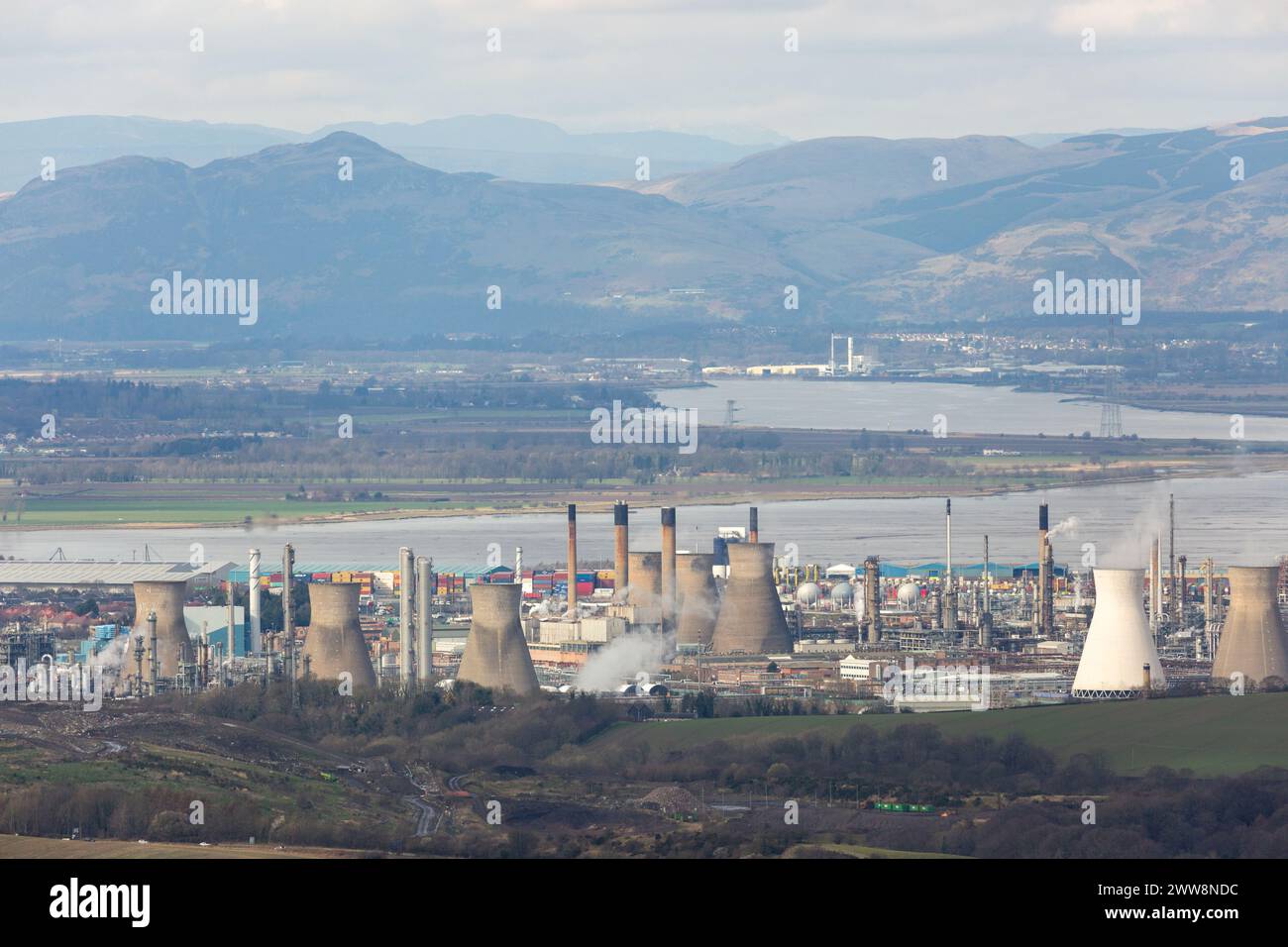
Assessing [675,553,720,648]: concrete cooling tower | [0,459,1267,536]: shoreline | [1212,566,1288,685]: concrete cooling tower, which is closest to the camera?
[1212,566,1288,685]: concrete cooling tower

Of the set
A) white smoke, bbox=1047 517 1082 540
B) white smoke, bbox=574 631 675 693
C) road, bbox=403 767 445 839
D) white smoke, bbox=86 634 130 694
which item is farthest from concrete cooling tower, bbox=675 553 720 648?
white smoke, bbox=1047 517 1082 540

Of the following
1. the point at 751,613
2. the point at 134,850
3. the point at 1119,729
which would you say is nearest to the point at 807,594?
the point at 751,613

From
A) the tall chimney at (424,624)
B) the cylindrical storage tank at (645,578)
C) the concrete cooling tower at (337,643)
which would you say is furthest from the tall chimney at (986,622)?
the concrete cooling tower at (337,643)

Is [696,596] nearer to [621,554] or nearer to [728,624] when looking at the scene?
[621,554]

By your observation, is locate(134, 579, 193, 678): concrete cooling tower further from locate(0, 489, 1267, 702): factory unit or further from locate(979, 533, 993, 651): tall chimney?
locate(979, 533, 993, 651): tall chimney
